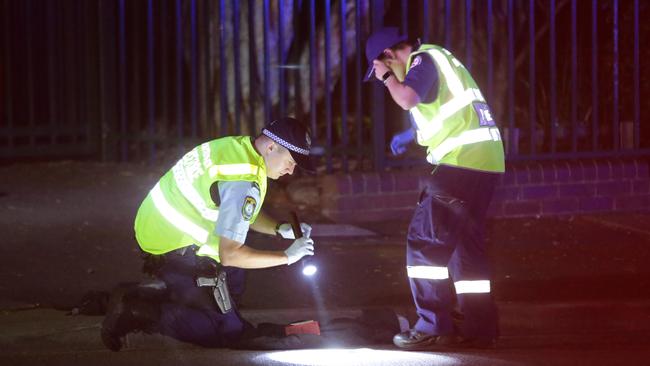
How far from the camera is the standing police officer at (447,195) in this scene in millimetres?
6332

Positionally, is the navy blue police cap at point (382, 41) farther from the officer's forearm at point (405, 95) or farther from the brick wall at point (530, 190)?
the brick wall at point (530, 190)

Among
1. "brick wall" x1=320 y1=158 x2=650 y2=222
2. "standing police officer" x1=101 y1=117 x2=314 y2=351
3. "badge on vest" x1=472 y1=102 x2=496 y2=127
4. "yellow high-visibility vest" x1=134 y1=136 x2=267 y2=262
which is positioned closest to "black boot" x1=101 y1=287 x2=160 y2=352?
"standing police officer" x1=101 y1=117 x2=314 y2=351

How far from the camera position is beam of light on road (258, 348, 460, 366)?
6.16 metres

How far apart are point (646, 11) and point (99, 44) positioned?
506 cm

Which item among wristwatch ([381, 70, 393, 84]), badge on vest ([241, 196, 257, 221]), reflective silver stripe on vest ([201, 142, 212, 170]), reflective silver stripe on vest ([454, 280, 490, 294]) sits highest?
wristwatch ([381, 70, 393, 84])

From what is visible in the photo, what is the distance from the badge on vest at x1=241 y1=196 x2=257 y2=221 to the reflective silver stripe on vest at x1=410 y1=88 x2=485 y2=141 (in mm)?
1019

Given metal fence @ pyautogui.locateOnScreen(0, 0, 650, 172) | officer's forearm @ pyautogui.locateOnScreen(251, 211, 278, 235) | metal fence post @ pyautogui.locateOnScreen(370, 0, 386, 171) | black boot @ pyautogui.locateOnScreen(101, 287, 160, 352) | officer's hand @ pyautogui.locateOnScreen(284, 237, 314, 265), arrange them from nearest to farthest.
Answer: officer's hand @ pyautogui.locateOnScreen(284, 237, 314, 265) < black boot @ pyautogui.locateOnScreen(101, 287, 160, 352) < officer's forearm @ pyautogui.locateOnScreen(251, 211, 278, 235) < metal fence post @ pyautogui.locateOnScreen(370, 0, 386, 171) < metal fence @ pyautogui.locateOnScreen(0, 0, 650, 172)

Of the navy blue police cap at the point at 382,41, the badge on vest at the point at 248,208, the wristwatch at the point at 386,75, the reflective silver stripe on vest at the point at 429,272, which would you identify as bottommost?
the reflective silver stripe on vest at the point at 429,272

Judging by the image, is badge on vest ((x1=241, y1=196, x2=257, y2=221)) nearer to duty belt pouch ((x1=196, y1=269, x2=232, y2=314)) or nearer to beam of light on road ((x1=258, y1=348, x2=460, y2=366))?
duty belt pouch ((x1=196, y1=269, x2=232, y2=314))

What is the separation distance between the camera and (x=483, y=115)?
253 inches

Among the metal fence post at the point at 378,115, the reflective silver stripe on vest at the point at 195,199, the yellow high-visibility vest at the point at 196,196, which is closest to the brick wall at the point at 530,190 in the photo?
the metal fence post at the point at 378,115

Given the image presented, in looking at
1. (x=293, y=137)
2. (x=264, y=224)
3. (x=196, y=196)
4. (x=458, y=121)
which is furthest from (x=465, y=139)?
(x=196, y=196)

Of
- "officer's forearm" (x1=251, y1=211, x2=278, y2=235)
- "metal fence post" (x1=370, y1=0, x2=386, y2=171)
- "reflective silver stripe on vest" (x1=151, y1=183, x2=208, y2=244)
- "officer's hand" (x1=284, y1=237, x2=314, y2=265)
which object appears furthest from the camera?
"metal fence post" (x1=370, y1=0, x2=386, y2=171)

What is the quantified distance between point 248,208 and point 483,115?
1312 mm
